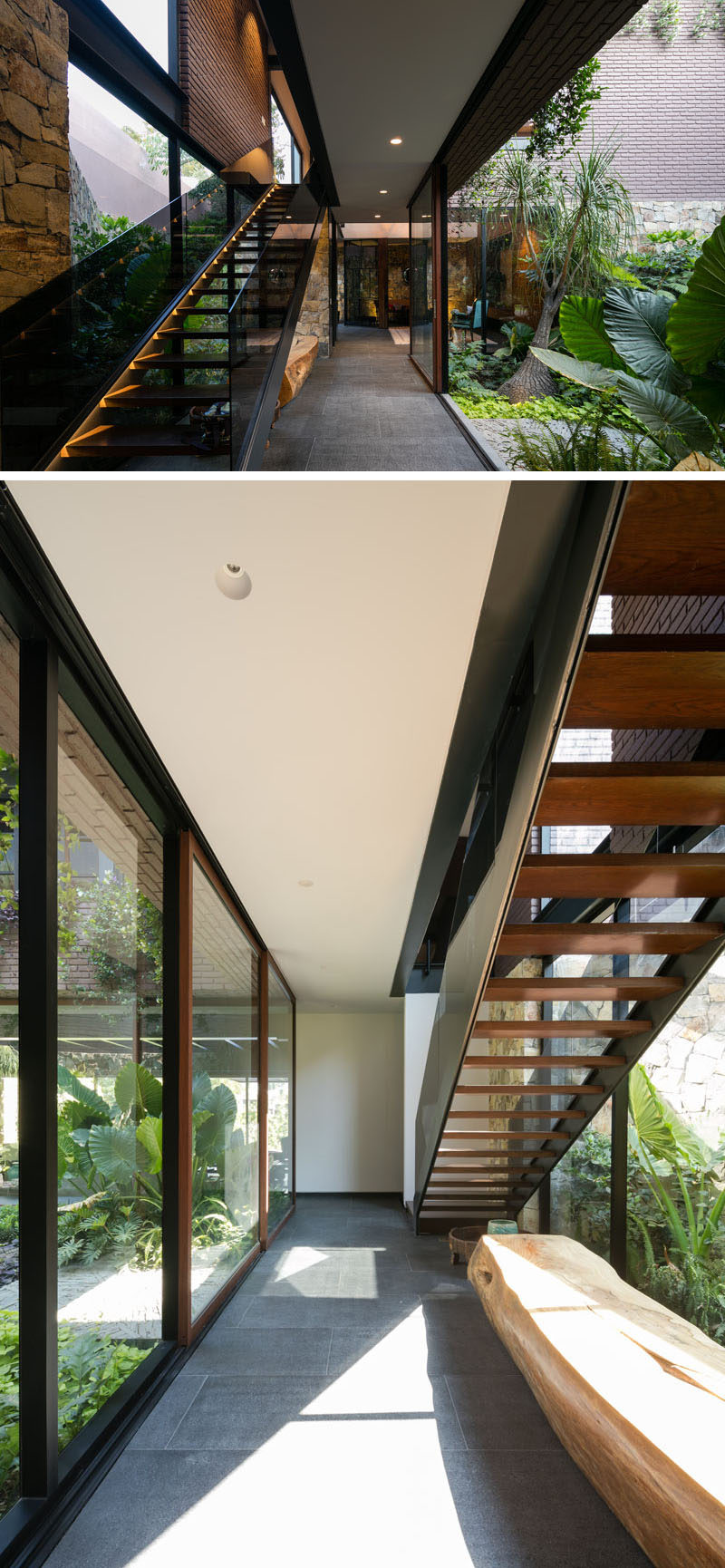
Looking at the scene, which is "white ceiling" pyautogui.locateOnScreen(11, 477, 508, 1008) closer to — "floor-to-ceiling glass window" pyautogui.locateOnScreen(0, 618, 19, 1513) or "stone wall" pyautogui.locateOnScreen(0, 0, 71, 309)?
"stone wall" pyautogui.locateOnScreen(0, 0, 71, 309)

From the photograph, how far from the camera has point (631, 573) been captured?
1938 millimetres

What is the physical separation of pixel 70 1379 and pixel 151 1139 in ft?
3.53

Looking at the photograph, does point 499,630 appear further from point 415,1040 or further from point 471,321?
point 415,1040

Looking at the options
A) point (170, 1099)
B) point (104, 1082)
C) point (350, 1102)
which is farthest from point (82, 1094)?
point (350, 1102)

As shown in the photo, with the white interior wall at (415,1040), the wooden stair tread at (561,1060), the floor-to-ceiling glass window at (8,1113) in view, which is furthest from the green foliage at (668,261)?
the white interior wall at (415,1040)

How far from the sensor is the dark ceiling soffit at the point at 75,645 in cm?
243

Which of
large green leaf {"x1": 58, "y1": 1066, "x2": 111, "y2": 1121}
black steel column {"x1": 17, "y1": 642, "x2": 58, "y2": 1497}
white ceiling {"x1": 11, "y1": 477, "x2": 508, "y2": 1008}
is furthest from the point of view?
large green leaf {"x1": 58, "y1": 1066, "x2": 111, "y2": 1121}

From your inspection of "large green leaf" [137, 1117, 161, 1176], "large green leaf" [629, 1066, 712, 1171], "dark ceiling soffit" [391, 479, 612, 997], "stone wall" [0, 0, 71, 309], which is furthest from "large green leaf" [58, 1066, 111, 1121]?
"large green leaf" [629, 1066, 712, 1171]

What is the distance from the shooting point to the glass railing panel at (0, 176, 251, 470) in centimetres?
105

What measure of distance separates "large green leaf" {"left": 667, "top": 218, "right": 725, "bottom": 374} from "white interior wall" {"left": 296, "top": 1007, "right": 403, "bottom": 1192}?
35.2 ft

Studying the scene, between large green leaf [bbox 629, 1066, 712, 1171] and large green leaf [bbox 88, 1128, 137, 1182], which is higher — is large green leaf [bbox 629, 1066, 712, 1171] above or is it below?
below

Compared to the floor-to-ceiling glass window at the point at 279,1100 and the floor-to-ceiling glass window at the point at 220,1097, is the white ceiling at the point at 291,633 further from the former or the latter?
the floor-to-ceiling glass window at the point at 279,1100

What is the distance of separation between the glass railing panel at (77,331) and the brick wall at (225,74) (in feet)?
0.17

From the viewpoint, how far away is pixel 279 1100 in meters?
9.06
